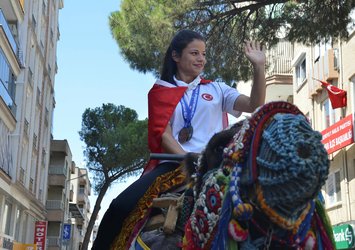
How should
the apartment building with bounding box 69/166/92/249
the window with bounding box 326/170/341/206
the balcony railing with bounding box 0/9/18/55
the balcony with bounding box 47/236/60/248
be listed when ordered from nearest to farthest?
1. the window with bounding box 326/170/341/206
2. the balcony railing with bounding box 0/9/18/55
3. the balcony with bounding box 47/236/60/248
4. the apartment building with bounding box 69/166/92/249

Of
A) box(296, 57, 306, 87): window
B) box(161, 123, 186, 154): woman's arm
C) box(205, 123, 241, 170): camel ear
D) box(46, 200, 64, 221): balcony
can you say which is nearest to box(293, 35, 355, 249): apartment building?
box(296, 57, 306, 87): window

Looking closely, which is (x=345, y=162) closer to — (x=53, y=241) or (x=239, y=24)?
(x=239, y=24)

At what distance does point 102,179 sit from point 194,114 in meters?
44.2

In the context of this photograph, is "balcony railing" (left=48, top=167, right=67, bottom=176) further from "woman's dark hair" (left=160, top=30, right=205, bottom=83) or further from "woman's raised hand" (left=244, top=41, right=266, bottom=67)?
"woman's raised hand" (left=244, top=41, right=266, bottom=67)

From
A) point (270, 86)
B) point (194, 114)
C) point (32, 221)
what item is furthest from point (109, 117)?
point (194, 114)

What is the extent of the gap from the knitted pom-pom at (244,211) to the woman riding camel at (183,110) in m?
1.02

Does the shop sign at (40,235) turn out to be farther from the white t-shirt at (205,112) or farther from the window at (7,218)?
the white t-shirt at (205,112)

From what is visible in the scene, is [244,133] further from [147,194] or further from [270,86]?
[270,86]

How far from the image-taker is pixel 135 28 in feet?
53.2

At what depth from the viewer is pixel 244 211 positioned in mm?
2225

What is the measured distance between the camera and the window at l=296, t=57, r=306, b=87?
3270cm

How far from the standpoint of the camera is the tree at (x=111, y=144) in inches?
1645

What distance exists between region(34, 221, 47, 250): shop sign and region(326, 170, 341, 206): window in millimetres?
20577

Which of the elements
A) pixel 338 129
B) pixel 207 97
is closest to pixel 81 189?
pixel 338 129
